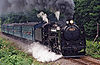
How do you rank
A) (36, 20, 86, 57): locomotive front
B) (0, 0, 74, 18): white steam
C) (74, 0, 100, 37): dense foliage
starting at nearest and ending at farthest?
(36, 20, 86, 57): locomotive front < (0, 0, 74, 18): white steam < (74, 0, 100, 37): dense foliage

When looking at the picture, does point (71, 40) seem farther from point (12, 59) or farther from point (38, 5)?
point (12, 59)

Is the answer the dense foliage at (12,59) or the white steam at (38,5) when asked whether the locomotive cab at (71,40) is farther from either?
the dense foliage at (12,59)

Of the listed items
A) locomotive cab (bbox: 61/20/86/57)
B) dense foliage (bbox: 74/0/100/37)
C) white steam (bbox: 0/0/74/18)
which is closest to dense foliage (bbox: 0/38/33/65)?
locomotive cab (bbox: 61/20/86/57)

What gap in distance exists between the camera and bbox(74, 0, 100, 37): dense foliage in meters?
19.1

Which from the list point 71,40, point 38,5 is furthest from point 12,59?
point 38,5

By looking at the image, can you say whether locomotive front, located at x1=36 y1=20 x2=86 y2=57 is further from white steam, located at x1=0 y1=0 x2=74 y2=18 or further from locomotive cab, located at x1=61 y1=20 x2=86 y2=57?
white steam, located at x1=0 y1=0 x2=74 y2=18

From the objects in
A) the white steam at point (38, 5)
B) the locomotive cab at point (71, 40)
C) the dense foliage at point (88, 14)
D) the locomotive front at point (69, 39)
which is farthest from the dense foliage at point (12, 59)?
the dense foliage at point (88, 14)

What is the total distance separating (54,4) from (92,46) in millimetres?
4723

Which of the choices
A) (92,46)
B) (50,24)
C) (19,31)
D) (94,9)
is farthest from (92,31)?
(19,31)

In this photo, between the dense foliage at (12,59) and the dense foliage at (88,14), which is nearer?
the dense foliage at (12,59)

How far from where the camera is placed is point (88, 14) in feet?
68.4

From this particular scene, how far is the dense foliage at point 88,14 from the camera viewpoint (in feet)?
62.6

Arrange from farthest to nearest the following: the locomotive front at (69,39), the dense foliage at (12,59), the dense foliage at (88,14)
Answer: the dense foliage at (88,14) → the locomotive front at (69,39) → the dense foliage at (12,59)

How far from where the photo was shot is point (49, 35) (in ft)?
39.9
